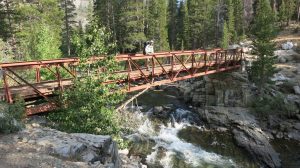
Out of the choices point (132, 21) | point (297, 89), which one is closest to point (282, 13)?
point (132, 21)

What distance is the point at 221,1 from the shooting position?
209 feet

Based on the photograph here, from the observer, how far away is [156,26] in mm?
54531

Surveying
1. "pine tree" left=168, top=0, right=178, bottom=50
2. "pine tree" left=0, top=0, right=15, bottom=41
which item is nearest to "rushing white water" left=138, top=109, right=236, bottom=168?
"pine tree" left=0, top=0, right=15, bottom=41

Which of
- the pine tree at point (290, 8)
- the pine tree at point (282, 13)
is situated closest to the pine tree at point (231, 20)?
the pine tree at point (282, 13)

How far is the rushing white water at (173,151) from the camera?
19359mm

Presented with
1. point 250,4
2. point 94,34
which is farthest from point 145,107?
point 250,4

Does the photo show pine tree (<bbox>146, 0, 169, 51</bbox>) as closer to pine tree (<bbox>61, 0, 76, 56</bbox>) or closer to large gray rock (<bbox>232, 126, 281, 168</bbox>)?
pine tree (<bbox>61, 0, 76, 56</bbox>)

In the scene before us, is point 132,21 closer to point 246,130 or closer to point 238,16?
point 238,16

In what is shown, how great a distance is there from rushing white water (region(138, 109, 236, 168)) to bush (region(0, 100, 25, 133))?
9447 mm

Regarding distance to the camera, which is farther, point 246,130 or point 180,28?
point 180,28

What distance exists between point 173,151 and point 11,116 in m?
12.3

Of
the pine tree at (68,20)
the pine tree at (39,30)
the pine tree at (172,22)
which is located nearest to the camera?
the pine tree at (39,30)

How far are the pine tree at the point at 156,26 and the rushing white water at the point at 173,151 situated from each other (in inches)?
1236

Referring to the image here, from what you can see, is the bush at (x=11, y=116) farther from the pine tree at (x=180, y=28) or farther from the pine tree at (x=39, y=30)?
the pine tree at (x=180, y=28)
